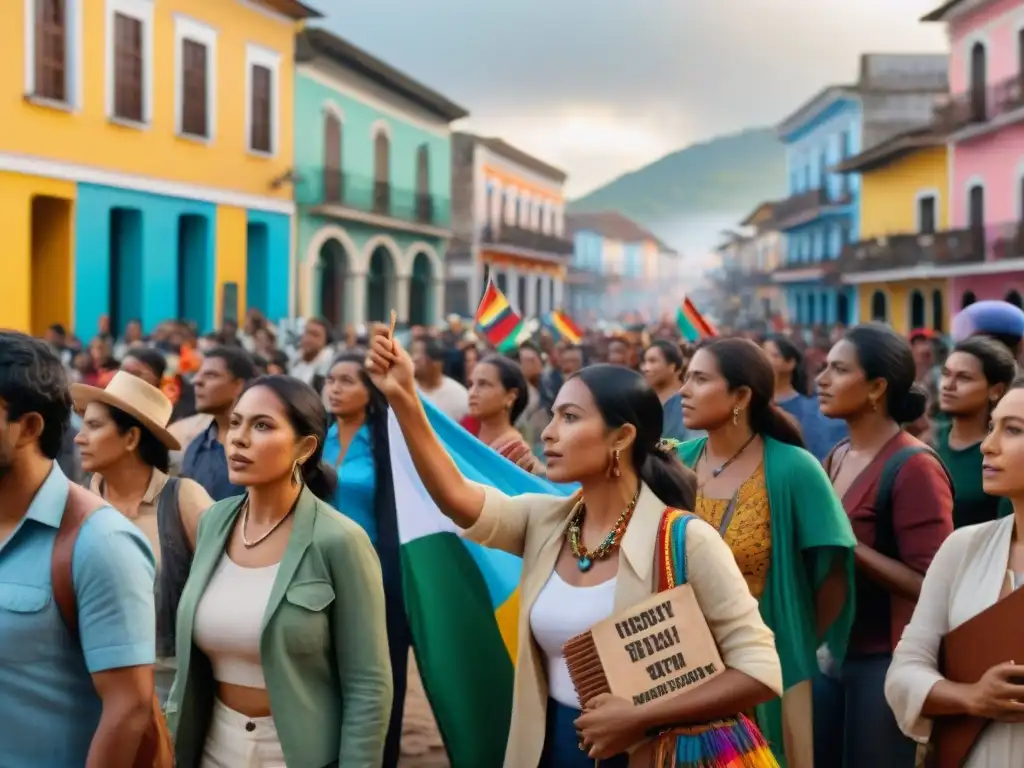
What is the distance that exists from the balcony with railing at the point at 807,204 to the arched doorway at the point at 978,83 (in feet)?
45.0

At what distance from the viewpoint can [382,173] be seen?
32.6m

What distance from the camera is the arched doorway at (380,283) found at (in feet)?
108

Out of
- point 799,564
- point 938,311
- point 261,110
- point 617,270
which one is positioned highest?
point 617,270

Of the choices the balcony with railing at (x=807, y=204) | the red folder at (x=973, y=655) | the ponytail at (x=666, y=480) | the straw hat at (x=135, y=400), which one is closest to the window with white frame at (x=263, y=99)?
the straw hat at (x=135, y=400)

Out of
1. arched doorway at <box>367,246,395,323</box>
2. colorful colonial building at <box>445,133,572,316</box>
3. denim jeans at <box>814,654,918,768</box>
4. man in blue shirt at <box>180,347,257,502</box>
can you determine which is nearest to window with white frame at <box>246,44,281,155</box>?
arched doorway at <box>367,246,395,323</box>

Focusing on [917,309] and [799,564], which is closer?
[799,564]

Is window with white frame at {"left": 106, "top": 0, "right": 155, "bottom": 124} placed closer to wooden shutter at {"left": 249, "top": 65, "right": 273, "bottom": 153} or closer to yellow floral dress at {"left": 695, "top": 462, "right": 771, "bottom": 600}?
wooden shutter at {"left": 249, "top": 65, "right": 273, "bottom": 153}

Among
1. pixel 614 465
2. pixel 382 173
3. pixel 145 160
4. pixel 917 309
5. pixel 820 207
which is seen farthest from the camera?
pixel 820 207

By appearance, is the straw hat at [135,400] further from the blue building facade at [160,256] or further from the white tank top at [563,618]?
the blue building facade at [160,256]

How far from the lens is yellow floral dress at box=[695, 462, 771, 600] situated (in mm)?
4305

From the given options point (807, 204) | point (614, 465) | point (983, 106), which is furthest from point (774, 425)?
point (807, 204)

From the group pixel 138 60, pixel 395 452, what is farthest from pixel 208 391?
pixel 138 60

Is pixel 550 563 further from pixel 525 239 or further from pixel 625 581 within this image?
pixel 525 239

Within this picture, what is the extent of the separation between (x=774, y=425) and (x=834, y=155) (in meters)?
45.1
